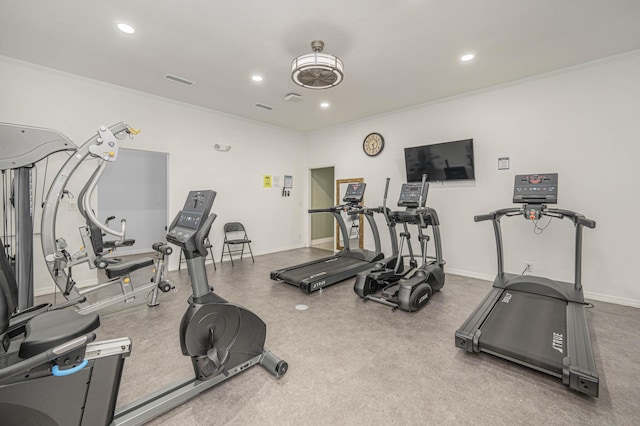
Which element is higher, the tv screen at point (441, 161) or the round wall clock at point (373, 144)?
the round wall clock at point (373, 144)

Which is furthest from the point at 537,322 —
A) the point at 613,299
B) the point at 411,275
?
the point at 613,299

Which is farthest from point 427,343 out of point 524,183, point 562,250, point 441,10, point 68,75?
point 68,75

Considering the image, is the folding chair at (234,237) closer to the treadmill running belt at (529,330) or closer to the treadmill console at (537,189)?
the treadmill running belt at (529,330)

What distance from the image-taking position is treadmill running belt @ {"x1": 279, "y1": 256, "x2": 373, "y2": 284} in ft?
13.6

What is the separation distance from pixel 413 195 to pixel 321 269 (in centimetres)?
188

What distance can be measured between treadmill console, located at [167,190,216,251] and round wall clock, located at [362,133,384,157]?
468 cm

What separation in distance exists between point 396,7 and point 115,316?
14.7ft

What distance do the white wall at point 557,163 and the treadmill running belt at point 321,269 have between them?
1.85 metres

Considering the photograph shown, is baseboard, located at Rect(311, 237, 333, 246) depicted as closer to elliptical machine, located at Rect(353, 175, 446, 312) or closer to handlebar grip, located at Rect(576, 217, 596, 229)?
elliptical machine, located at Rect(353, 175, 446, 312)

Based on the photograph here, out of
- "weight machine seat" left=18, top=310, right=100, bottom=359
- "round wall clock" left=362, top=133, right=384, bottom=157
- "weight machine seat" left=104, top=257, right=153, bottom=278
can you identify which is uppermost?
"round wall clock" left=362, top=133, right=384, bottom=157

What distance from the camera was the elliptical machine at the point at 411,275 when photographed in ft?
10.8

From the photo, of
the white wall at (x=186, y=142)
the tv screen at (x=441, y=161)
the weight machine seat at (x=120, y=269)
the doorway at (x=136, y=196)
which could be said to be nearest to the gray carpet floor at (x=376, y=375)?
the weight machine seat at (x=120, y=269)

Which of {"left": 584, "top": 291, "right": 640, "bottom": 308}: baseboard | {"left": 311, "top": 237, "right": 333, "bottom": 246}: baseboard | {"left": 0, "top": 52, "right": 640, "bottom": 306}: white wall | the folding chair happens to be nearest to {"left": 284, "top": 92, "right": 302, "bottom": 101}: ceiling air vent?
{"left": 0, "top": 52, "right": 640, "bottom": 306}: white wall

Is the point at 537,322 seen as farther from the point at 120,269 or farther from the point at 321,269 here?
the point at 120,269
